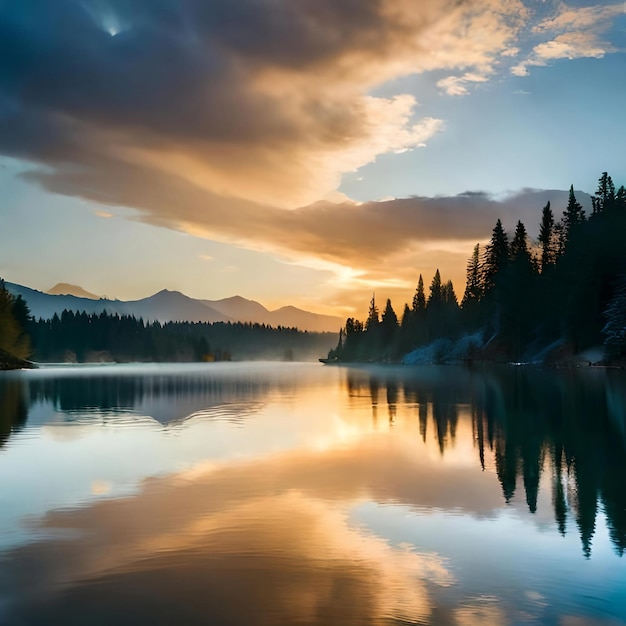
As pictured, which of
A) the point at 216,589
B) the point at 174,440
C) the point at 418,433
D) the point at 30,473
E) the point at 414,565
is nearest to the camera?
the point at 216,589

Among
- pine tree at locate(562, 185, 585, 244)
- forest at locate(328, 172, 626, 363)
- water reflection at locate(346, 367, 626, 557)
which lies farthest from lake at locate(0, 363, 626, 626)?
pine tree at locate(562, 185, 585, 244)

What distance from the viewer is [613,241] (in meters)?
99.4

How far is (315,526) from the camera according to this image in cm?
1376

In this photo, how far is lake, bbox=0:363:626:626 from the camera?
9289 millimetres

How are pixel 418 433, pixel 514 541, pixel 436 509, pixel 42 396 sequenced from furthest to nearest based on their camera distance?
pixel 42 396 → pixel 418 433 → pixel 436 509 → pixel 514 541

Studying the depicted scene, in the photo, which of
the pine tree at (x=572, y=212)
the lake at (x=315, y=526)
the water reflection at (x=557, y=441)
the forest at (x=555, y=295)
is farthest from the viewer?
the pine tree at (x=572, y=212)

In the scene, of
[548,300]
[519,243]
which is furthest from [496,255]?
[548,300]

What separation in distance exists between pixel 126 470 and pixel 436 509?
10.3m

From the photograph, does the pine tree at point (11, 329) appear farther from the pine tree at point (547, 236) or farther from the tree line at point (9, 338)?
the pine tree at point (547, 236)

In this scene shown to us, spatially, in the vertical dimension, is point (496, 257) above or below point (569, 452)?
above

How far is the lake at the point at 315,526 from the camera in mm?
9289

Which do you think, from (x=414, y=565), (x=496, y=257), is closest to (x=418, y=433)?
(x=414, y=565)

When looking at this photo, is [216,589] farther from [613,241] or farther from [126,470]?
[613,241]

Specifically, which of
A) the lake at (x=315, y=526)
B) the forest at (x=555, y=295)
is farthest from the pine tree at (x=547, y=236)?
the lake at (x=315, y=526)
